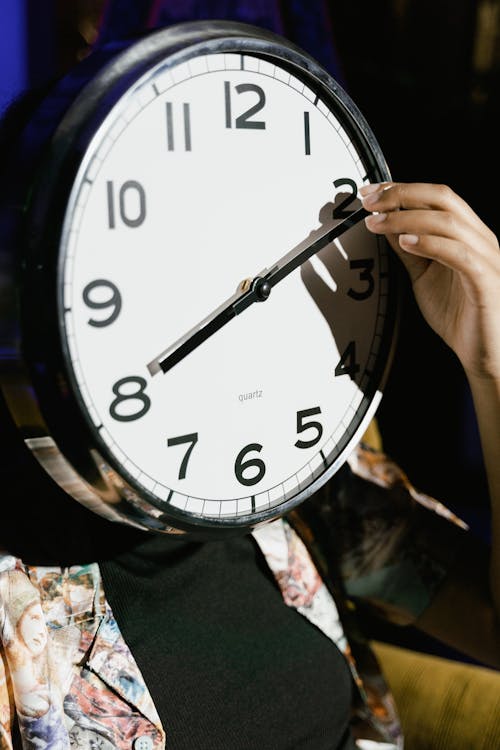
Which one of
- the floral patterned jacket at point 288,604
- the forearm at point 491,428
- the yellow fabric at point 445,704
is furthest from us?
the yellow fabric at point 445,704

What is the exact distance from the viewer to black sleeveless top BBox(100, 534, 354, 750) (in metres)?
1.05

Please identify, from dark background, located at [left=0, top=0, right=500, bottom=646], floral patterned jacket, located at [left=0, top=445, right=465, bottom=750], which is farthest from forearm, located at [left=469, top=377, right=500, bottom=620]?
dark background, located at [left=0, top=0, right=500, bottom=646]

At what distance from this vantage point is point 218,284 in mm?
864

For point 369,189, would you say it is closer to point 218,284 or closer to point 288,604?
point 218,284

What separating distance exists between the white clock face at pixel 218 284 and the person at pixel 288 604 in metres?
0.11

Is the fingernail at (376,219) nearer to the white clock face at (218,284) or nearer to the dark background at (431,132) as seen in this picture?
the white clock face at (218,284)

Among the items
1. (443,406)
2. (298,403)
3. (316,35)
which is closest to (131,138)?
(298,403)

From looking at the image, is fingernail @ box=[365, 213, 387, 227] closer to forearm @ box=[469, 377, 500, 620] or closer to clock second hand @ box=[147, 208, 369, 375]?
clock second hand @ box=[147, 208, 369, 375]

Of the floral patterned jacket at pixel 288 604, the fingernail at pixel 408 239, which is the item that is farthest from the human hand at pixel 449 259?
the floral patterned jacket at pixel 288 604

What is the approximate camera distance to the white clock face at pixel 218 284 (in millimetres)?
767

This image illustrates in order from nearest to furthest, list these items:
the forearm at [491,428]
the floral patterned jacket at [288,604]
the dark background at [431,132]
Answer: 1. the floral patterned jacket at [288,604]
2. the forearm at [491,428]
3. the dark background at [431,132]

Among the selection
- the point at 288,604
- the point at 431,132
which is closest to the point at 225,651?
the point at 288,604

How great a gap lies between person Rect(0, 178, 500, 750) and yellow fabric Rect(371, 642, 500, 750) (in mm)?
105

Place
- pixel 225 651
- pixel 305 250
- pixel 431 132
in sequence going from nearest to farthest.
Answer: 1. pixel 305 250
2. pixel 225 651
3. pixel 431 132
